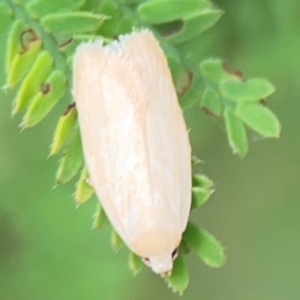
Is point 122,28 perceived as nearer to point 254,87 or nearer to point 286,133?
point 254,87

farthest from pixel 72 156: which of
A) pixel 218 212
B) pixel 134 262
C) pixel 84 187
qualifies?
pixel 218 212

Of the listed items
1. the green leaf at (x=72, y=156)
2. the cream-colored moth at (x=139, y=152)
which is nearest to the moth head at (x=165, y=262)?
the cream-colored moth at (x=139, y=152)

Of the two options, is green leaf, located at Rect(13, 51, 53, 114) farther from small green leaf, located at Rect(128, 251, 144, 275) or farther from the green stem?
small green leaf, located at Rect(128, 251, 144, 275)

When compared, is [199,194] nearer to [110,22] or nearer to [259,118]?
[259,118]

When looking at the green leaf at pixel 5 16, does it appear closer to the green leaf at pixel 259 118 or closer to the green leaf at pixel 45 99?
the green leaf at pixel 45 99

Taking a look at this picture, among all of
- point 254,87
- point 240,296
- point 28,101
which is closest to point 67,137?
point 28,101

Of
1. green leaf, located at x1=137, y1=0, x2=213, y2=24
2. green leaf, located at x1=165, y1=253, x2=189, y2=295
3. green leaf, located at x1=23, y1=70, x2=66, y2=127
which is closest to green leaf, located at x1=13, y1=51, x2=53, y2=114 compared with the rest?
green leaf, located at x1=23, y1=70, x2=66, y2=127
